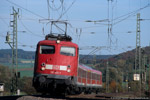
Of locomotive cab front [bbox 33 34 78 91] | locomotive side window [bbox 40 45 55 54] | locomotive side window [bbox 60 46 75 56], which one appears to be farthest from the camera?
locomotive side window [bbox 60 46 75 56]

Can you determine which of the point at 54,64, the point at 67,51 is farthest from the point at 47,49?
the point at 67,51

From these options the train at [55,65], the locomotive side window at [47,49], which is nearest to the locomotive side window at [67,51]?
the train at [55,65]

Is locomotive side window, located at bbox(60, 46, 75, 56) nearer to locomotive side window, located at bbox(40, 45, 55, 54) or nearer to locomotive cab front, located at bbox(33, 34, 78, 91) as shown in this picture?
locomotive cab front, located at bbox(33, 34, 78, 91)

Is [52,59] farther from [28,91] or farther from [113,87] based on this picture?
[113,87]

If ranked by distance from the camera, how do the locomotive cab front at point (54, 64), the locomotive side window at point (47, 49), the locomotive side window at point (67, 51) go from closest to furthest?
the locomotive cab front at point (54, 64) < the locomotive side window at point (47, 49) < the locomotive side window at point (67, 51)

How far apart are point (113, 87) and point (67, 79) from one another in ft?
234

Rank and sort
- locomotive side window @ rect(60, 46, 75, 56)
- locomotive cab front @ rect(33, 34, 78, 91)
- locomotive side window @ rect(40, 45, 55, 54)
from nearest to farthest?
locomotive cab front @ rect(33, 34, 78, 91) < locomotive side window @ rect(40, 45, 55, 54) < locomotive side window @ rect(60, 46, 75, 56)

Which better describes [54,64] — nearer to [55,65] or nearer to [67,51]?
[55,65]

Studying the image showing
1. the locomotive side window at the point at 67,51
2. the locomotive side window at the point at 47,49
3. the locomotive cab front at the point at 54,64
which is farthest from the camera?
the locomotive side window at the point at 67,51

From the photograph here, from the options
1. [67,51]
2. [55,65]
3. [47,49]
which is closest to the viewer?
[55,65]

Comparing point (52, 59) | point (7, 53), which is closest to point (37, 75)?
point (52, 59)

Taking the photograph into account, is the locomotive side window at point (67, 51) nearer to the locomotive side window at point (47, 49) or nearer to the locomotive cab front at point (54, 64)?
the locomotive cab front at point (54, 64)

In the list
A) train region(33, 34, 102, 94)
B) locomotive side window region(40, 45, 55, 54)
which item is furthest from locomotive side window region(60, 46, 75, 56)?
locomotive side window region(40, 45, 55, 54)

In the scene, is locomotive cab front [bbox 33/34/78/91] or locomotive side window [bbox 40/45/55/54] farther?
locomotive side window [bbox 40/45/55/54]
